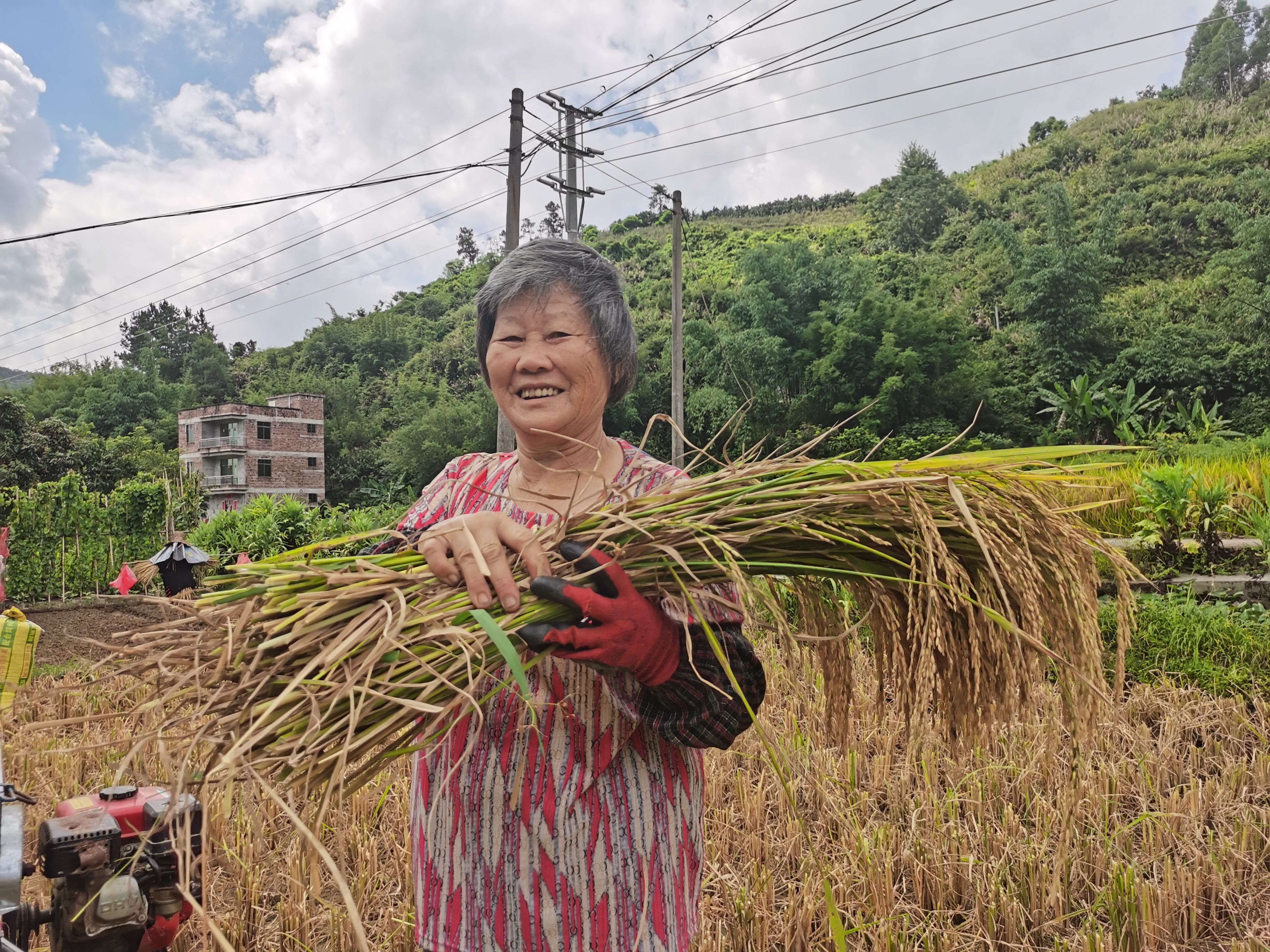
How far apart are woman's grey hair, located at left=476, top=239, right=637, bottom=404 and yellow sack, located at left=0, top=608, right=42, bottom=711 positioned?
47.9 inches

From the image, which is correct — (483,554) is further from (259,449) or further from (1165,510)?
(259,449)

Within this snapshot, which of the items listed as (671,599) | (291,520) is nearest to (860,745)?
(671,599)

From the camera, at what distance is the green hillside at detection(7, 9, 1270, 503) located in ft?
76.1

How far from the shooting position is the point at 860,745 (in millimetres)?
3287

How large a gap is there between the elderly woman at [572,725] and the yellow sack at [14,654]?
984 millimetres

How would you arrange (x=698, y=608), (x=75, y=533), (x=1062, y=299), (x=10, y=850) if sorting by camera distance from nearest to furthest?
1. (x=698, y=608)
2. (x=10, y=850)
3. (x=75, y=533)
4. (x=1062, y=299)

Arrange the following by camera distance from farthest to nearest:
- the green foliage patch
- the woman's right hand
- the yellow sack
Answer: the green foliage patch < the yellow sack < the woman's right hand

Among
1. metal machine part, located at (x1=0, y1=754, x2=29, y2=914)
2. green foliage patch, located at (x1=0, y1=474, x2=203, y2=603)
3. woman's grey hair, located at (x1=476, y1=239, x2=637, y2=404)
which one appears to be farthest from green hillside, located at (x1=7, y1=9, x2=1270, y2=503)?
green foliage patch, located at (x1=0, y1=474, x2=203, y2=603)

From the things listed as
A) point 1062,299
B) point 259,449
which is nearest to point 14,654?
point 1062,299

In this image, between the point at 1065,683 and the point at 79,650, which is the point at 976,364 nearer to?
the point at 79,650

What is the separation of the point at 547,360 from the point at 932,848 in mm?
2102

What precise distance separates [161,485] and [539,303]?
16044 millimetres

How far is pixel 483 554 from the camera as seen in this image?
1.05 m

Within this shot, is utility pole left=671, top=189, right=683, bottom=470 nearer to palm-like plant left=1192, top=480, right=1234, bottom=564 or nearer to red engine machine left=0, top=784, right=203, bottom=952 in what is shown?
palm-like plant left=1192, top=480, right=1234, bottom=564
